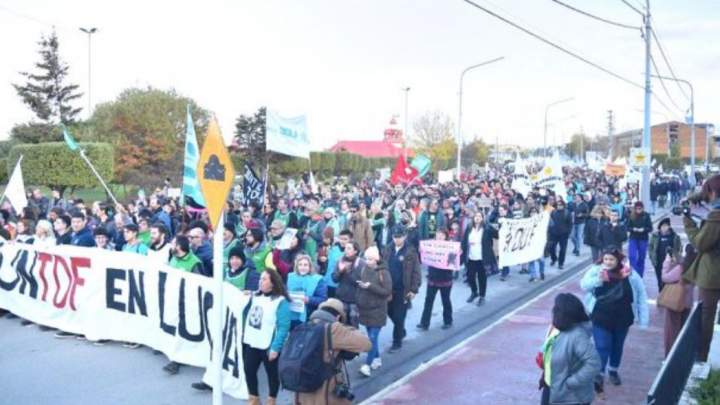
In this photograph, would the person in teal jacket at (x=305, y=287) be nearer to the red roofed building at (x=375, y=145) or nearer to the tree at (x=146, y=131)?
the tree at (x=146, y=131)

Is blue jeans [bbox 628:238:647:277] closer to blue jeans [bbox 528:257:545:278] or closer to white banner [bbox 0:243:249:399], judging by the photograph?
blue jeans [bbox 528:257:545:278]

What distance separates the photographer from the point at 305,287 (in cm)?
760

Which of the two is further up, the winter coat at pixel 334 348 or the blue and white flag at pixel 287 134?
the blue and white flag at pixel 287 134

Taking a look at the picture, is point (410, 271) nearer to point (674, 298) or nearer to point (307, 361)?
point (674, 298)

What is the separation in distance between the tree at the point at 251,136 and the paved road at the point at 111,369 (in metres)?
27.9

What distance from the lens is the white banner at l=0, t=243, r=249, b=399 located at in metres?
7.39

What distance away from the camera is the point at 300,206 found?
17078 millimetres

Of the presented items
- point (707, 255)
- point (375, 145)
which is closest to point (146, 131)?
point (707, 255)

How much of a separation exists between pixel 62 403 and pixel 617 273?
6.12 m

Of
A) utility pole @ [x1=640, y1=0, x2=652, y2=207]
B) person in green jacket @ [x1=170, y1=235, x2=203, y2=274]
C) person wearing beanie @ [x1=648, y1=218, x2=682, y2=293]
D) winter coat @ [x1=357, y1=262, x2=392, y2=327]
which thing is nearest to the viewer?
winter coat @ [x1=357, y1=262, x2=392, y2=327]

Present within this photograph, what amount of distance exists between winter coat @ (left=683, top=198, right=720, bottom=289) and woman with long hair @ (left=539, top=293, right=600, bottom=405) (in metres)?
1.96

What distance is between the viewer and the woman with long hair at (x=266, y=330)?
6.59 metres

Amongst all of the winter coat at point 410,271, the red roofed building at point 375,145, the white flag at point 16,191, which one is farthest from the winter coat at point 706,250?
the red roofed building at point 375,145

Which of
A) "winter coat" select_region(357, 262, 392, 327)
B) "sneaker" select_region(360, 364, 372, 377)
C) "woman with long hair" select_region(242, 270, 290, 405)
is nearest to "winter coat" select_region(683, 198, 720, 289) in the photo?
"winter coat" select_region(357, 262, 392, 327)
